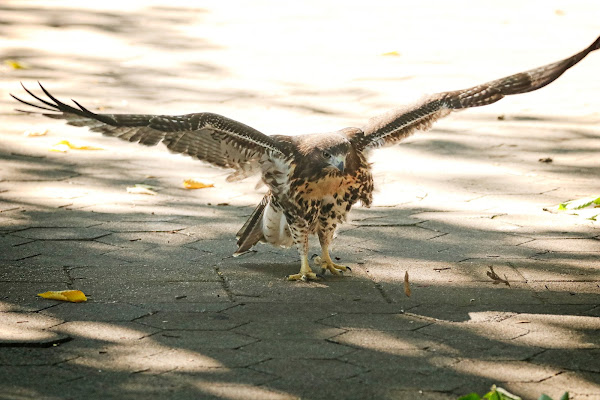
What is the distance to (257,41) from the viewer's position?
41.3 feet

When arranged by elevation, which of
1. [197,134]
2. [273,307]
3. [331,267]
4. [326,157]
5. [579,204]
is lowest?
[273,307]

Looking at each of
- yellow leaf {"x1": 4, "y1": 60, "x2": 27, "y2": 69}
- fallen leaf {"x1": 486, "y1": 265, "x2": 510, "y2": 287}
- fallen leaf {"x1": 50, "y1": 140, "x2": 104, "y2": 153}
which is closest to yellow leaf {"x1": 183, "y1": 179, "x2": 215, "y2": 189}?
fallen leaf {"x1": 50, "y1": 140, "x2": 104, "y2": 153}

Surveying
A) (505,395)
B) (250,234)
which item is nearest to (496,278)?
(250,234)

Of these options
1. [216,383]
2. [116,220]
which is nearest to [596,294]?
[216,383]

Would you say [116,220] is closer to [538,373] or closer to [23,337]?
[23,337]

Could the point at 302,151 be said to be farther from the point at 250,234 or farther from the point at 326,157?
the point at 250,234

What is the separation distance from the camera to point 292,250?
6137 millimetres

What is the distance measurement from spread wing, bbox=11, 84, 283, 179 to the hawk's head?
0.17 m

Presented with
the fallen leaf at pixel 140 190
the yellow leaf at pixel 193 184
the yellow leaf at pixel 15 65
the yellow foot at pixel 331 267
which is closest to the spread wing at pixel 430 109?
the yellow foot at pixel 331 267

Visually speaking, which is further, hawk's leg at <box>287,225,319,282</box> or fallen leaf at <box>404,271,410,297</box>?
hawk's leg at <box>287,225,319,282</box>

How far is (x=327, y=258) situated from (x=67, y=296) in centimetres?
160

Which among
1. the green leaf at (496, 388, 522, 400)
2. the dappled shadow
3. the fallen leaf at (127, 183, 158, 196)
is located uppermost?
the fallen leaf at (127, 183, 158, 196)

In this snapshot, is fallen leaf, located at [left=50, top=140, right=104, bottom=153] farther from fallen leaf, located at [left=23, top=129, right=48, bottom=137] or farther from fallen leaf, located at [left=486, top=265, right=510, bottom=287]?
fallen leaf, located at [left=486, top=265, right=510, bottom=287]

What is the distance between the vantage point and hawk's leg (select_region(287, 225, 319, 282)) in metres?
5.40
